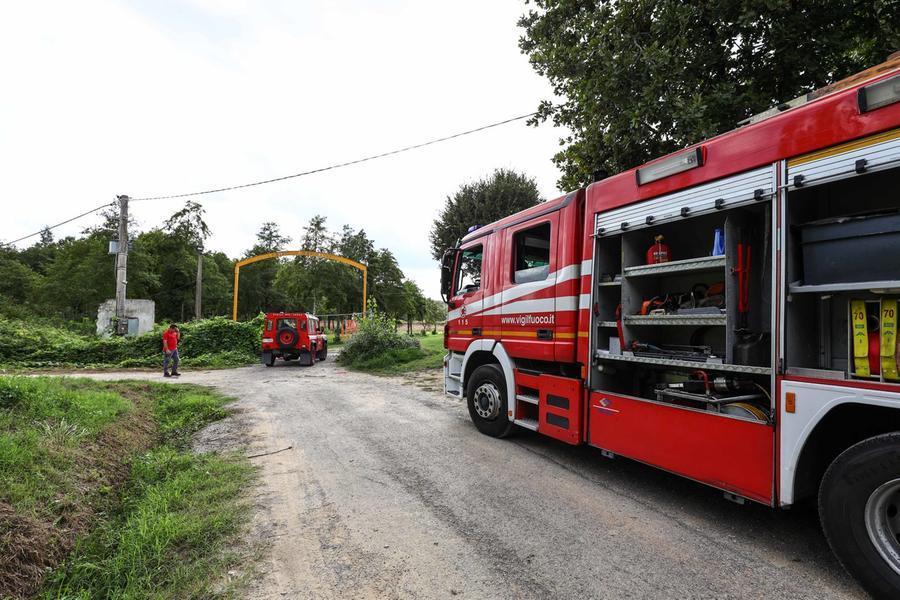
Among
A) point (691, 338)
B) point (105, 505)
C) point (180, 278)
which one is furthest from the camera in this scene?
point (180, 278)

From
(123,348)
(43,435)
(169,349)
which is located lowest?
(123,348)

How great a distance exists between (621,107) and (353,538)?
24.9 feet

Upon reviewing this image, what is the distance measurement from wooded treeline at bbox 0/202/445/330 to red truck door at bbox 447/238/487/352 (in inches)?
1059

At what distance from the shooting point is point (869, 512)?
8.07ft

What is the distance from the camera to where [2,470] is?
3779 millimetres

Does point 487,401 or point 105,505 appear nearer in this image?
point 105,505

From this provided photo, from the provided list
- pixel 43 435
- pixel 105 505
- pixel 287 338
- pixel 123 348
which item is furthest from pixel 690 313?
pixel 123 348

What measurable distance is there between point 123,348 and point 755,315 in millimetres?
20731

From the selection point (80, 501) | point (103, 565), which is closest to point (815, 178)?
point (103, 565)

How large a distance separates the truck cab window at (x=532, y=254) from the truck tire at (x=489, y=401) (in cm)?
134

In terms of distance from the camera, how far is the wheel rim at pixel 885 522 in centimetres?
239

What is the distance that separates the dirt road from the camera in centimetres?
267

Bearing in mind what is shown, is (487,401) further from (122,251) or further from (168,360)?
(122,251)

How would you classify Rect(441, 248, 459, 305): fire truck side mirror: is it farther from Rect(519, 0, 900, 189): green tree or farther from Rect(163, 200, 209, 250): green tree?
Rect(163, 200, 209, 250): green tree
